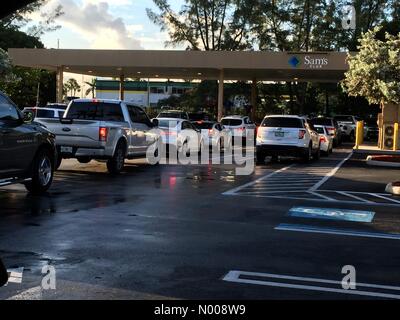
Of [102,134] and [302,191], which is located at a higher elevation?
[102,134]

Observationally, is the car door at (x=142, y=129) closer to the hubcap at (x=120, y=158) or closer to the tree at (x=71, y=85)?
the hubcap at (x=120, y=158)

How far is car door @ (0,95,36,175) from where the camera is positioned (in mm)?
10492

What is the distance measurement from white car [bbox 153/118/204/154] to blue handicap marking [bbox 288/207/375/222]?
11442mm

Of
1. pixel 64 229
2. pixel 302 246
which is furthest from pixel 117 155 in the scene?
pixel 302 246

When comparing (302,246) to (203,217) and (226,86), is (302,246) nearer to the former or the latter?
(203,217)

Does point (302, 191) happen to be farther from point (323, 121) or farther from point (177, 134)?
point (323, 121)

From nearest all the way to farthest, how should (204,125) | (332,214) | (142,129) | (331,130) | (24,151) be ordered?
(332,214) < (24,151) < (142,129) < (204,125) < (331,130)

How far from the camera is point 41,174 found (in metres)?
12.0

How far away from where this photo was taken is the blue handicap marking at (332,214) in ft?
32.4

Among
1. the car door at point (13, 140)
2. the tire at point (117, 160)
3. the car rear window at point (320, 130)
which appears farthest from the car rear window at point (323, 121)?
the car door at point (13, 140)

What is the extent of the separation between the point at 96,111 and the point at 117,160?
→ 5.42ft

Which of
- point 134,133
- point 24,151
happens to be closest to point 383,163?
point 134,133

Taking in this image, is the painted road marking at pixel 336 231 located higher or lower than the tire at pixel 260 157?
lower

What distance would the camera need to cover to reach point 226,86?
55.0 m
